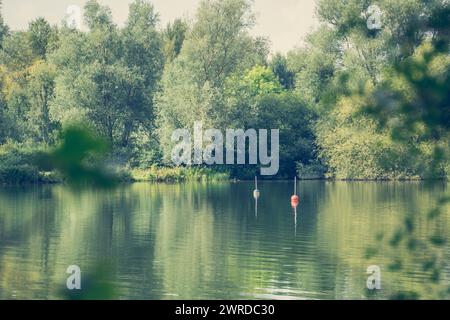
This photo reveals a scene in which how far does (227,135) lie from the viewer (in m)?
60.3

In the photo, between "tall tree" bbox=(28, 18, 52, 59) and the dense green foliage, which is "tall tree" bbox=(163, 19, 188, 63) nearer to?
"tall tree" bbox=(28, 18, 52, 59)

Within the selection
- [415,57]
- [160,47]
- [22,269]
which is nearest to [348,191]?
[160,47]

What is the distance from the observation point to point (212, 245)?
2655 centimetres

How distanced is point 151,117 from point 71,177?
61524 millimetres

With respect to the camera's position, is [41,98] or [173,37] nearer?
[41,98]

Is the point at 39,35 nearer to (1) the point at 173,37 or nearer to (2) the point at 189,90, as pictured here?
(2) the point at 189,90

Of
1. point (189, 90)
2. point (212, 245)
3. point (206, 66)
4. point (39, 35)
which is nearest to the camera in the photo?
point (212, 245)

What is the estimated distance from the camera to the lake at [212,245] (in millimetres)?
18281

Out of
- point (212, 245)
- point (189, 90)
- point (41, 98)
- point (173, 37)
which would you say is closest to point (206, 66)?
point (189, 90)

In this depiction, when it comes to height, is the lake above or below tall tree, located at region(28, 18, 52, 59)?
below

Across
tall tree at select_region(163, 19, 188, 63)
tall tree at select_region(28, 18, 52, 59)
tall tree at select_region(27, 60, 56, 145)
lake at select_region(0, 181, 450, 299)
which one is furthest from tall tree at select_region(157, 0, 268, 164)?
tall tree at select_region(163, 19, 188, 63)

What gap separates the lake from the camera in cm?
1828

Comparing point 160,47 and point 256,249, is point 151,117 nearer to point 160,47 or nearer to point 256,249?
point 160,47
